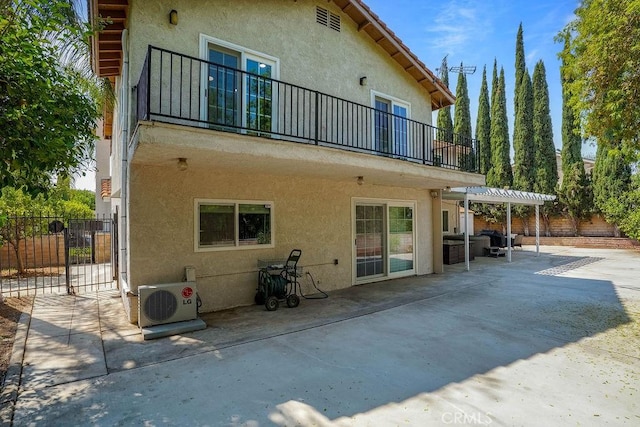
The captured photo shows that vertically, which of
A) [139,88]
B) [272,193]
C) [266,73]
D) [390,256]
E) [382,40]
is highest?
[382,40]

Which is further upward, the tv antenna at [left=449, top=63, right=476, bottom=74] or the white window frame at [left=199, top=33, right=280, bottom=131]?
the tv antenna at [left=449, top=63, right=476, bottom=74]

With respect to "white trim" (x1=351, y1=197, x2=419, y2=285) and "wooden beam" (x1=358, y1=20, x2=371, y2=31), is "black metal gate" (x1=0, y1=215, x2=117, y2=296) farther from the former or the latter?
"wooden beam" (x1=358, y1=20, x2=371, y2=31)

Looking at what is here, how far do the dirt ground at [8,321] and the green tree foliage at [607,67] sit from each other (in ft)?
33.6

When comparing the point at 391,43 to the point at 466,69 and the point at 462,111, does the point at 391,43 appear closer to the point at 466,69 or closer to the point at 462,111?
the point at 462,111

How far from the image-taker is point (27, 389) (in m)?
3.99

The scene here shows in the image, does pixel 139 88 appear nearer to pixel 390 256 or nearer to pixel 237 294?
pixel 237 294

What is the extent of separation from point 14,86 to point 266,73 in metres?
4.82

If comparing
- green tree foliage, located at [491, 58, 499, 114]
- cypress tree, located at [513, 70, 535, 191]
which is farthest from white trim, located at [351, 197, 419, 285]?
green tree foliage, located at [491, 58, 499, 114]

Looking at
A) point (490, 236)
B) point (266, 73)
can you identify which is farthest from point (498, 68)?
point (266, 73)

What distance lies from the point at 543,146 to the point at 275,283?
2606 centimetres

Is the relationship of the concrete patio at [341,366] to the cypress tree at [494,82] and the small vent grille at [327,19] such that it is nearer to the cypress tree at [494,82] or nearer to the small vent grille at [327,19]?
the small vent grille at [327,19]

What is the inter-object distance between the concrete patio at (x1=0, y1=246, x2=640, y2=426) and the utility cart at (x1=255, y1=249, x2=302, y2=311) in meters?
0.24

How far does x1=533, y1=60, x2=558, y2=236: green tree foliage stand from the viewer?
2445cm

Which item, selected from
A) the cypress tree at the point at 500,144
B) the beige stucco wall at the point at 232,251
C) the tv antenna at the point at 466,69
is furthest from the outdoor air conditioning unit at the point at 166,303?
the tv antenna at the point at 466,69
